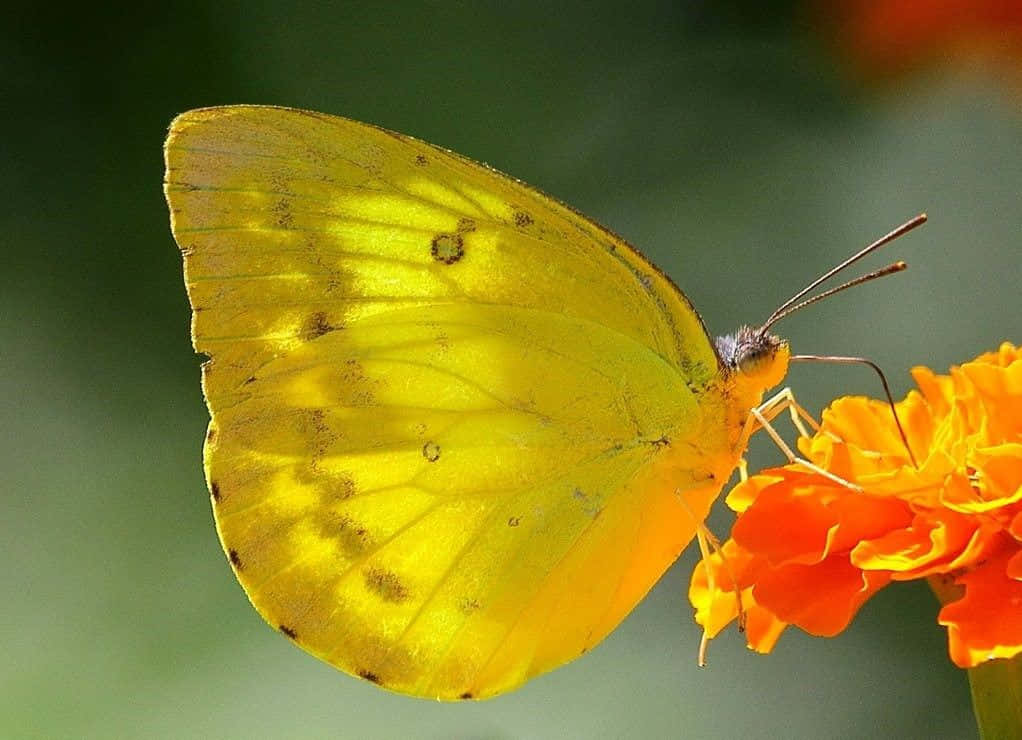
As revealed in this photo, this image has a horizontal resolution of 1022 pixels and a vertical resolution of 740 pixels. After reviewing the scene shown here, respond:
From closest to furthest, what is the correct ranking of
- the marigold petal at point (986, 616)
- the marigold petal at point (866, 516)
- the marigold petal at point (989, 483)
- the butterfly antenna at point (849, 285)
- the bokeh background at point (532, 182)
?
1. the marigold petal at point (986, 616)
2. the marigold petal at point (989, 483)
3. the marigold petal at point (866, 516)
4. the butterfly antenna at point (849, 285)
5. the bokeh background at point (532, 182)

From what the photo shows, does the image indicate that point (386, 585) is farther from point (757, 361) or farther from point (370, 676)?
point (757, 361)

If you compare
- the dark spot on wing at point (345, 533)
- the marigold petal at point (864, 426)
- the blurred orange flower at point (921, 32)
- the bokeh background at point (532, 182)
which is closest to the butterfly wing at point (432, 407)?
the dark spot on wing at point (345, 533)

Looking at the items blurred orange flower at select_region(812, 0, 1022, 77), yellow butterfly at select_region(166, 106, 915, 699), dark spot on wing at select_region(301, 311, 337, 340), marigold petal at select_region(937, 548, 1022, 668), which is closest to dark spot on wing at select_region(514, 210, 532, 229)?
yellow butterfly at select_region(166, 106, 915, 699)

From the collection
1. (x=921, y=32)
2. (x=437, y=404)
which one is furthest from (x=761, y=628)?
(x=921, y=32)

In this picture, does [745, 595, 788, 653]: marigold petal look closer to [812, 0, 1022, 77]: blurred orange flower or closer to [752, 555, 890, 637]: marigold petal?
[752, 555, 890, 637]: marigold petal

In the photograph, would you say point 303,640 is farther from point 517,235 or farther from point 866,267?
point 866,267

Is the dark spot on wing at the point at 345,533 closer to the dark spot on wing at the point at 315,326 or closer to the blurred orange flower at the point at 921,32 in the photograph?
the dark spot on wing at the point at 315,326
